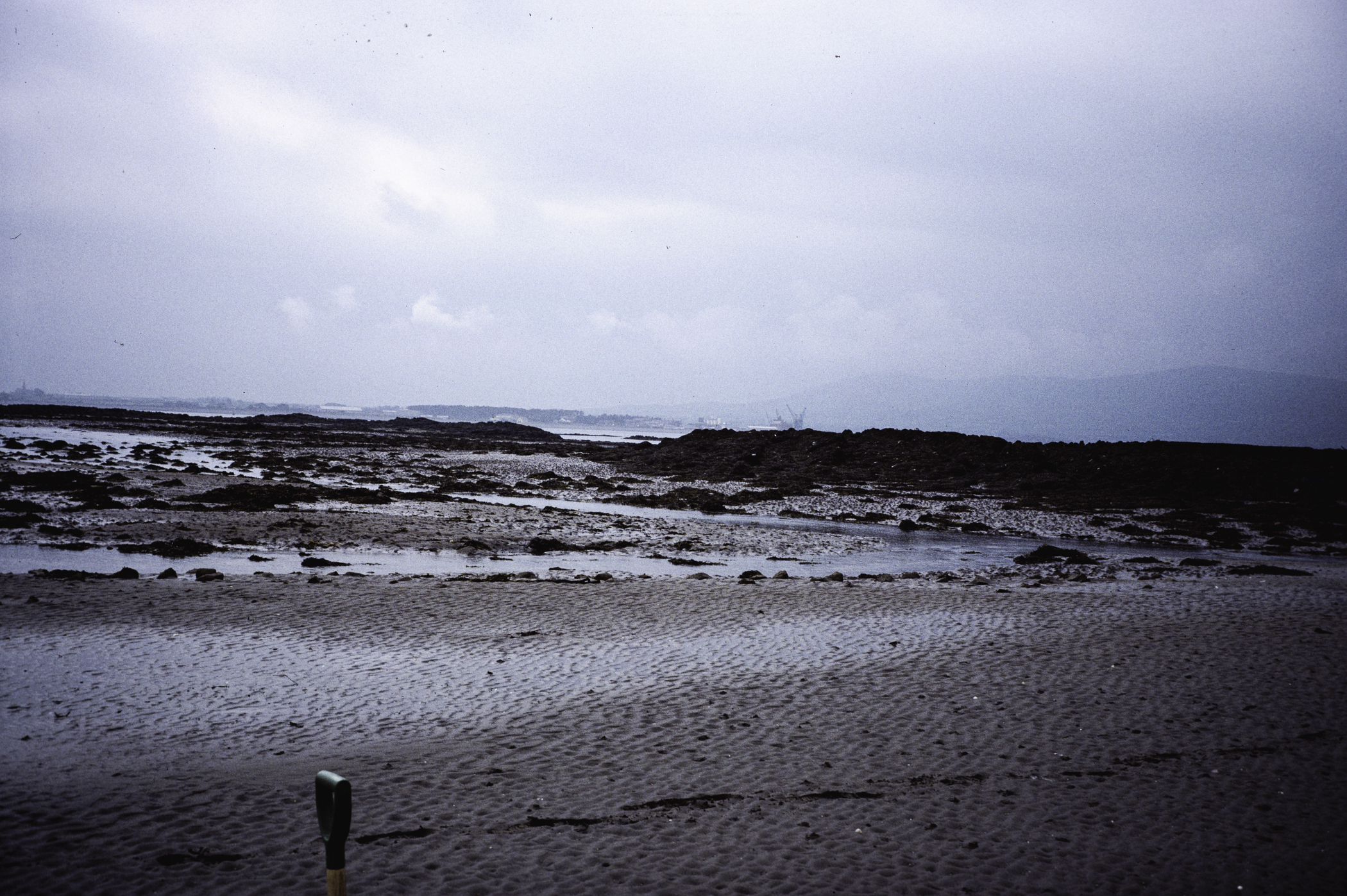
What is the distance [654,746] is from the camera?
27.3 ft

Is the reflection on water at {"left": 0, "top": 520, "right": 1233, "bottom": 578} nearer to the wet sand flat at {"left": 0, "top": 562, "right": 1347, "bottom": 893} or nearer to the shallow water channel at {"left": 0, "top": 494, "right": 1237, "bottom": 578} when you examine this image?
the shallow water channel at {"left": 0, "top": 494, "right": 1237, "bottom": 578}

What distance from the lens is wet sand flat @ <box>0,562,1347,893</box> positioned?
19.6 ft

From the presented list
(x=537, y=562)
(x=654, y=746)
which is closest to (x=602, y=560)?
(x=537, y=562)

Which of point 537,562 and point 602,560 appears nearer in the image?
point 537,562

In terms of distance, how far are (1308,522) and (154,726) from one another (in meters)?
36.2

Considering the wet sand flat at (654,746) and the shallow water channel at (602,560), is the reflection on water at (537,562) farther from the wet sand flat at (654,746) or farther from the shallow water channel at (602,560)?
the wet sand flat at (654,746)

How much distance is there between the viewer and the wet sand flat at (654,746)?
5984mm

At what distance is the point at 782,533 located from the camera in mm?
26625

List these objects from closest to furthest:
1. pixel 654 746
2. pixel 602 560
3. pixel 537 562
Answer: pixel 654 746, pixel 537 562, pixel 602 560

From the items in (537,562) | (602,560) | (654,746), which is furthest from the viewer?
(602,560)

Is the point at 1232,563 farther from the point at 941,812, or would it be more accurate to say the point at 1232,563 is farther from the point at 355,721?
the point at 355,721

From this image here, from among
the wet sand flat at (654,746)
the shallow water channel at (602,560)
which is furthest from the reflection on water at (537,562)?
the wet sand flat at (654,746)

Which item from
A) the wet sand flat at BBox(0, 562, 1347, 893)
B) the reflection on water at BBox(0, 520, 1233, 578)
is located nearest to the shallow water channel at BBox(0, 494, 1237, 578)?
the reflection on water at BBox(0, 520, 1233, 578)

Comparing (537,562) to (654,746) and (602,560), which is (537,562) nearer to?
(602,560)
